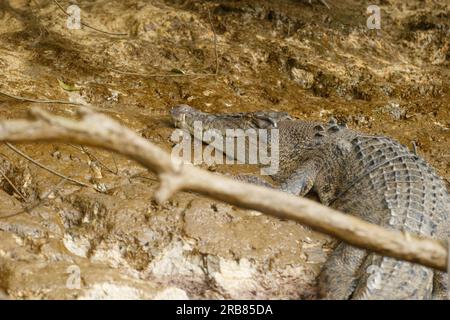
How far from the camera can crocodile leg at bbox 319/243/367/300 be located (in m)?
4.41

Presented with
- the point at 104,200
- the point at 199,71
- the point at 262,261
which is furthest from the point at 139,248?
the point at 199,71

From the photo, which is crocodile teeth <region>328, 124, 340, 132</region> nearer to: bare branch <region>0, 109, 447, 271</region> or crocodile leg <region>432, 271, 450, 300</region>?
crocodile leg <region>432, 271, 450, 300</region>

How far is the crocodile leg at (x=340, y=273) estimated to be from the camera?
4406mm

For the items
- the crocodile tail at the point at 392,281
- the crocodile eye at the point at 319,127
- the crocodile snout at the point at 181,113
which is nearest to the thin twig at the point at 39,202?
the crocodile snout at the point at 181,113

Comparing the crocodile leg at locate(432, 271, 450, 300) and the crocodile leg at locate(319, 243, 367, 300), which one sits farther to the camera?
the crocodile leg at locate(432, 271, 450, 300)

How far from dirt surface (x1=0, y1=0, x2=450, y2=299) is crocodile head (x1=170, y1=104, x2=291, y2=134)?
0.76 feet

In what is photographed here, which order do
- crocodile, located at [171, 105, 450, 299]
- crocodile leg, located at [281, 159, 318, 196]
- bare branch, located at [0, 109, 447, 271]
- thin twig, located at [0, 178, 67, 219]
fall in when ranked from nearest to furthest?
1. bare branch, located at [0, 109, 447, 271]
2. crocodile, located at [171, 105, 450, 299]
3. thin twig, located at [0, 178, 67, 219]
4. crocodile leg, located at [281, 159, 318, 196]

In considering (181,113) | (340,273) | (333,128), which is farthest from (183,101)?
(340,273)

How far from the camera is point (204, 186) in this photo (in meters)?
3.16

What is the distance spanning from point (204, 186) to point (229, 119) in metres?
3.12

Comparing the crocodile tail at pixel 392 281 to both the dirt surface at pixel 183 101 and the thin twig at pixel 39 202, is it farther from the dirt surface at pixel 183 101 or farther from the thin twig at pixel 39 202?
the thin twig at pixel 39 202

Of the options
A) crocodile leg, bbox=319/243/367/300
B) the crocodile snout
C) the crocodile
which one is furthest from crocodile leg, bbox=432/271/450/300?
the crocodile snout

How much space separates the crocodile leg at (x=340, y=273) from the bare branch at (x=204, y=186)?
110 cm

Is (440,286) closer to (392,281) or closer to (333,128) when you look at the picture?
(392,281)
